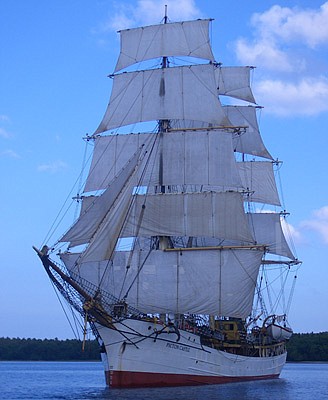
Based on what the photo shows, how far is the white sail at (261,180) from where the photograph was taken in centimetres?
7525

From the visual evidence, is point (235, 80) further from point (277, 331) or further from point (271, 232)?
point (277, 331)

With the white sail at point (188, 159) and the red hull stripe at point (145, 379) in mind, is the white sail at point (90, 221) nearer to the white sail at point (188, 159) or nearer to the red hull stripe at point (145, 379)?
the red hull stripe at point (145, 379)

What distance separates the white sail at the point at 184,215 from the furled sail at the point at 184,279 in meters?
1.69

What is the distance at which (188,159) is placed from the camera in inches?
2281

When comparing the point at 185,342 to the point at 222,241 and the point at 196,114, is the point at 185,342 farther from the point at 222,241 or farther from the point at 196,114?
the point at 196,114

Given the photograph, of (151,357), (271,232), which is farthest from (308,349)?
(151,357)

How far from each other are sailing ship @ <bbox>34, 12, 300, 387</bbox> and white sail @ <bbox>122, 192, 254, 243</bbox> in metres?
0.07

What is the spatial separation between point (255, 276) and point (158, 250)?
7756 mm

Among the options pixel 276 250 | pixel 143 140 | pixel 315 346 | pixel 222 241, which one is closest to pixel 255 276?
pixel 222 241

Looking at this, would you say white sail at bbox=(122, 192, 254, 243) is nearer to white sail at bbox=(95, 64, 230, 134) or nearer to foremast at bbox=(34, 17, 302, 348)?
foremast at bbox=(34, 17, 302, 348)

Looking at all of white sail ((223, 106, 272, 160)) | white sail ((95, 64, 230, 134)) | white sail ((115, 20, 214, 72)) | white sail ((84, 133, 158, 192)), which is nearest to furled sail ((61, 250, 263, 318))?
white sail ((84, 133, 158, 192))

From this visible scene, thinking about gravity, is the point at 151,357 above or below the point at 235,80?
below

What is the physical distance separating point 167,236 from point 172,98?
1113 cm

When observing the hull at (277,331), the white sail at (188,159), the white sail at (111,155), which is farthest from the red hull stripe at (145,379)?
the hull at (277,331)
